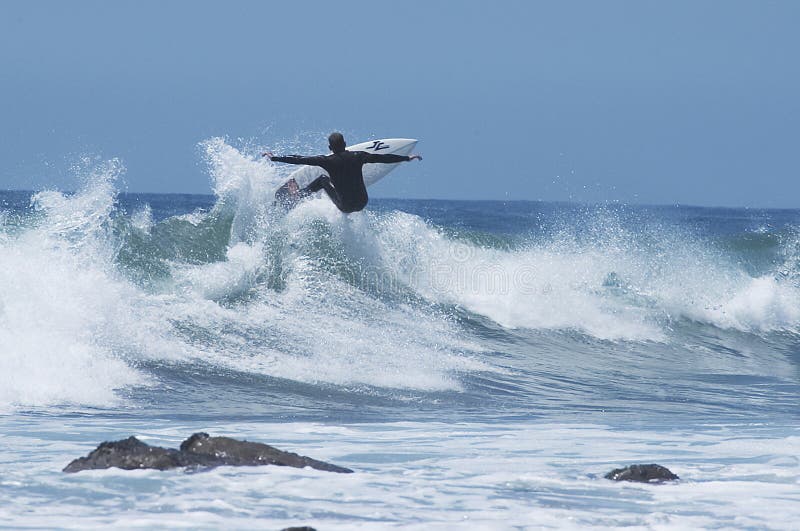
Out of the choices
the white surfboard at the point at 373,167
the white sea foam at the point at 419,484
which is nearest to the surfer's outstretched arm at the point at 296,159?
the white surfboard at the point at 373,167

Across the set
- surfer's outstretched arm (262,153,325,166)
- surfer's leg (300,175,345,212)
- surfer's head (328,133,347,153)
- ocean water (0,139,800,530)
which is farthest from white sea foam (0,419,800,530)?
surfer's leg (300,175,345,212)

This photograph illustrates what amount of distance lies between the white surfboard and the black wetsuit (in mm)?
752

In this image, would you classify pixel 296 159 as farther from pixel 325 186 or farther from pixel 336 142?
pixel 325 186

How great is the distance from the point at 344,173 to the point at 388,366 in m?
2.64

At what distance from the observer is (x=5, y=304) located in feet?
33.0

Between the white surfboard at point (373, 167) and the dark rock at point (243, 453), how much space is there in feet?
25.5

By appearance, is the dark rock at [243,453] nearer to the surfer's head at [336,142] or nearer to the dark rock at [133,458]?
the dark rock at [133,458]

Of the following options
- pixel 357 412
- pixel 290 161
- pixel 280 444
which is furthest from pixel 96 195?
pixel 280 444

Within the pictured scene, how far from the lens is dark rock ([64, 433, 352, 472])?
5.75 meters

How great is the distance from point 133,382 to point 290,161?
9.52 feet

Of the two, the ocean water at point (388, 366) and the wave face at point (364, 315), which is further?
the wave face at point (364, 315)

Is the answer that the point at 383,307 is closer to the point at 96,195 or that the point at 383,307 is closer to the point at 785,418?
the point at 96,195

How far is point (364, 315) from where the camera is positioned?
12.5m

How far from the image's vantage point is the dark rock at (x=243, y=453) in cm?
593
